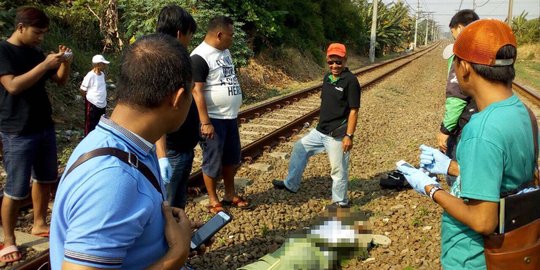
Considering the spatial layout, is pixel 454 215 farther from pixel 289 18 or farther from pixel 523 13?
pixel 523 13

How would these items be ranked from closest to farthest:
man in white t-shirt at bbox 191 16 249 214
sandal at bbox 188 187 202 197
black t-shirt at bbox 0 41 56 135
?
black t-shirt at bbox 0 41 56 135 → man in white t-shirt at bbox 191 16 249 214 → sandal at bbox 188 187 202 197

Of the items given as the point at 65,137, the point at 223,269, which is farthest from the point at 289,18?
the point at 223,269

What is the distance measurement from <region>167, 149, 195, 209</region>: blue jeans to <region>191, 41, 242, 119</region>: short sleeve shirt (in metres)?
0.78

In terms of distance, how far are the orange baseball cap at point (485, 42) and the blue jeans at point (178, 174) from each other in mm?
2297

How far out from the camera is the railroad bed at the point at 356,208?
12.3ft

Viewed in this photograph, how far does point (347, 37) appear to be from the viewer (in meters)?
33.9

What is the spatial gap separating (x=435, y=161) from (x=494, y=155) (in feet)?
2.98

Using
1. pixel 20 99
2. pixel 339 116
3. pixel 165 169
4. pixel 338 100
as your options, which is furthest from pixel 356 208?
pixel 20 99

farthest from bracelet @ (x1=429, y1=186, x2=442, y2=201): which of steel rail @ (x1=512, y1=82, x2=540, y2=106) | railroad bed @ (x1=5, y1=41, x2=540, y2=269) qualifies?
steel rail @ (x1=512, y1=82, x2=540, y2=106)

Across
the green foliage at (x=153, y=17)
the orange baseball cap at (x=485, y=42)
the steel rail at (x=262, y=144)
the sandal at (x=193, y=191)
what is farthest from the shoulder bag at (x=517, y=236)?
the green foliage at (x=153, y=17)

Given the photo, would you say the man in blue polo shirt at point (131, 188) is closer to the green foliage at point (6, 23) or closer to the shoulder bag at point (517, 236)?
the shoulder bag at point (517, 236)

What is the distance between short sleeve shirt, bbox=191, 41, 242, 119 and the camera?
404cm

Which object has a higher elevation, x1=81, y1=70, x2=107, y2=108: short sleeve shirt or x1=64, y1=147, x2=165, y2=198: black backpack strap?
x1=64, y1=147, x2=165, y2=198: black backpack strap

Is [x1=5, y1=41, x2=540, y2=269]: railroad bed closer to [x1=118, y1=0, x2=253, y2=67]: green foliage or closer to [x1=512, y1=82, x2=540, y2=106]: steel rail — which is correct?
[x1=118, y1=0, x2=253, y2=67]: green foliage
